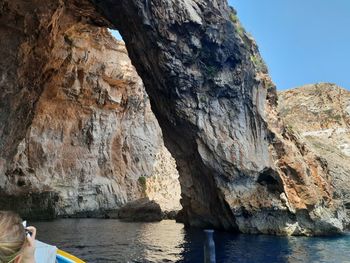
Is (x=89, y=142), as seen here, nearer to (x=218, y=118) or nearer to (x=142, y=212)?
(x=142, y=212)

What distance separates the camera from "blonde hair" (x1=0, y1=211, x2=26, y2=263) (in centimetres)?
237

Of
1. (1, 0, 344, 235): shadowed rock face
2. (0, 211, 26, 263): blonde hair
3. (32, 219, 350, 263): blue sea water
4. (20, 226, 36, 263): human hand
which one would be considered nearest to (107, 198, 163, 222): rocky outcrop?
(1, 0, 344, 235): shadowed rock face

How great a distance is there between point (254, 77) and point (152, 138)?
3587cm

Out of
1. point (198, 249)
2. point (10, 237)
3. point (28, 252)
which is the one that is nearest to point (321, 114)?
point (198, 249)

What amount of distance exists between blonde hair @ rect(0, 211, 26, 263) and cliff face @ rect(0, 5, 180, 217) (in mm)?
35356

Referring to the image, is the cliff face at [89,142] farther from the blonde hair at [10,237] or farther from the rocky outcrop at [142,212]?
the blonde hair at [10,237]

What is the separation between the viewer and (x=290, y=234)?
25297 mm

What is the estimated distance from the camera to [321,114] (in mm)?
53031

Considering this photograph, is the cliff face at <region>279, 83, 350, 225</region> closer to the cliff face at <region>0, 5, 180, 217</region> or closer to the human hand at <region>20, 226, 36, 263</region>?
the cliff face at <region>0, 5, 180, 217</region>

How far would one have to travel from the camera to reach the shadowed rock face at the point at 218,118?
81.9 ft

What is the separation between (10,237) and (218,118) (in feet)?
79.8

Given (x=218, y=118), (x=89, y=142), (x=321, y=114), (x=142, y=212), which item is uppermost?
(x=321, y=114)

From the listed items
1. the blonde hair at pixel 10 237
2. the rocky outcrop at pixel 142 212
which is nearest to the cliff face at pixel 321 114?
the rocky outcrop at pixel 142 212

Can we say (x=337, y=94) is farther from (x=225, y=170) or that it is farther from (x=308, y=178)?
(x=225, y=170)
